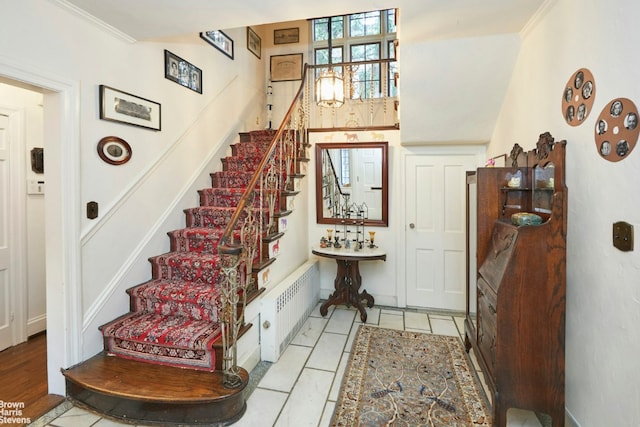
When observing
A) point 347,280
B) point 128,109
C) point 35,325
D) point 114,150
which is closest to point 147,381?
point 114,150

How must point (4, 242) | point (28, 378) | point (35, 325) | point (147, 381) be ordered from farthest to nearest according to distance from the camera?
1. point (35, 325)
2. point (4, 242)
3. point (28, 378)
4. point (147, 381)

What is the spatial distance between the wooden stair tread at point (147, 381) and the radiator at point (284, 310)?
53cm

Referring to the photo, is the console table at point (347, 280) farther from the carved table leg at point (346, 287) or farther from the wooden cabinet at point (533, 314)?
the wooden cabinet at point (533, 314)

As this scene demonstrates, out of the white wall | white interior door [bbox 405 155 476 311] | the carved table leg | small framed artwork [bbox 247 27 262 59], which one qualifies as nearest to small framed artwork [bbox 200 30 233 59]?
small framed artwork [bbox 247 27 262 59]

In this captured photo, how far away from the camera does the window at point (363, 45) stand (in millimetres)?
4754

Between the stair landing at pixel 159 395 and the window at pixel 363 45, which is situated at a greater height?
the window at pixel 363 45

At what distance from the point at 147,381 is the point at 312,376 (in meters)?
1.14

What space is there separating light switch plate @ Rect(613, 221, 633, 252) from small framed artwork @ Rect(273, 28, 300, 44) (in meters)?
5.04

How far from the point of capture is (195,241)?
295 centimetres

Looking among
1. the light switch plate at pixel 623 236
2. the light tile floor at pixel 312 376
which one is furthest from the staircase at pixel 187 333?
the light switch plate at pixel 623 236

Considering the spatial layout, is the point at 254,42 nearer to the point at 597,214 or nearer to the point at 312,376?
the point at 312,376

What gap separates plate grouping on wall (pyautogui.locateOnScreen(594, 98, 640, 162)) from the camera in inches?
51.8

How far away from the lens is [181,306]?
2.39m

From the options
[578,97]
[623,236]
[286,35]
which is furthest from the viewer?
[286,35]
